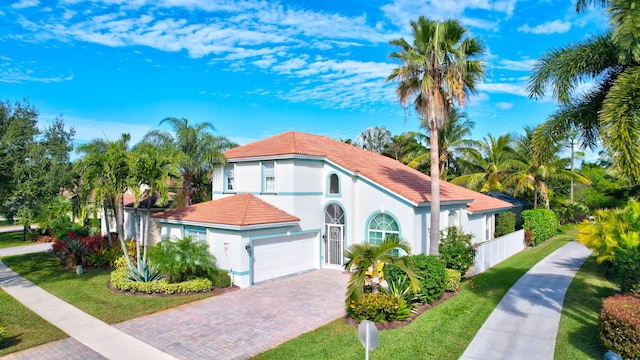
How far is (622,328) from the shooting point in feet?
27.1

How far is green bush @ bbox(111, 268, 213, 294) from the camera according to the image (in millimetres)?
15188

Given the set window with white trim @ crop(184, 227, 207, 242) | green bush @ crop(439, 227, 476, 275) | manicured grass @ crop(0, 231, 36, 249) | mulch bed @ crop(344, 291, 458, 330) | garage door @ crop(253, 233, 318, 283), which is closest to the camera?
mulch bed @ crop(344, 291, 458, 330)

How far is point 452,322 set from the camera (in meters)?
11.3

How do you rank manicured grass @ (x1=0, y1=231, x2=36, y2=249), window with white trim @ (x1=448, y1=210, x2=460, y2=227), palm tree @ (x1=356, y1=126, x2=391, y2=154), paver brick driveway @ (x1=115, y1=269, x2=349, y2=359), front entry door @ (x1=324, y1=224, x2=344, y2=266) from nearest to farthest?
paver brick driveway @ (x1=115, y1=269, x2=349, y2=359) → front entry door @ (x1=324, y1=224, x2=344, y2=266) → window with white trim @ (x1=448, y1=210, x2=460, y2=227) → manicured grass @ (x1=0, y1=231, x2=36, y2=249) → palm tree @ (x1=356, y1=126, x2=391, y2=154)

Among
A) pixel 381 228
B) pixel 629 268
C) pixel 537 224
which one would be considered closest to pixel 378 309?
pixel 381 228

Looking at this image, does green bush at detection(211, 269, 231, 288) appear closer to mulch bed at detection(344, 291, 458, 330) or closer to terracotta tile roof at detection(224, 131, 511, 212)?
mulch bed at detection(344, 291, 458, 330)

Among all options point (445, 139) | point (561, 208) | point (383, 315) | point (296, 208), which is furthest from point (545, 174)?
point (383, 315)

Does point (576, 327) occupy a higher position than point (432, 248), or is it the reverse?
point (432, 248)

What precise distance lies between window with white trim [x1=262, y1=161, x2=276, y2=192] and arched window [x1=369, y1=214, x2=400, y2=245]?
213 inches

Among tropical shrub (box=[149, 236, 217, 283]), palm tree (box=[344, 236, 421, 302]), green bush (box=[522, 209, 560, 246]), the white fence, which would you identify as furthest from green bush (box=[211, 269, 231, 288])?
green bush (box=[522, 209, 560, 246])

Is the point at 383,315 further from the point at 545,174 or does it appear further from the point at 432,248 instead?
the point at 545,174

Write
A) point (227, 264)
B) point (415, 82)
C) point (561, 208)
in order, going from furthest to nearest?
point (561, 208), point (227, 264), point (415, 82)

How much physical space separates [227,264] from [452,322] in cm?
967

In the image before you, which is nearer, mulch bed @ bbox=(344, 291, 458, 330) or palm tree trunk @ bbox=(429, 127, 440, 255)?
mulch bed @ bbox=(344, 291, 458, 330)
